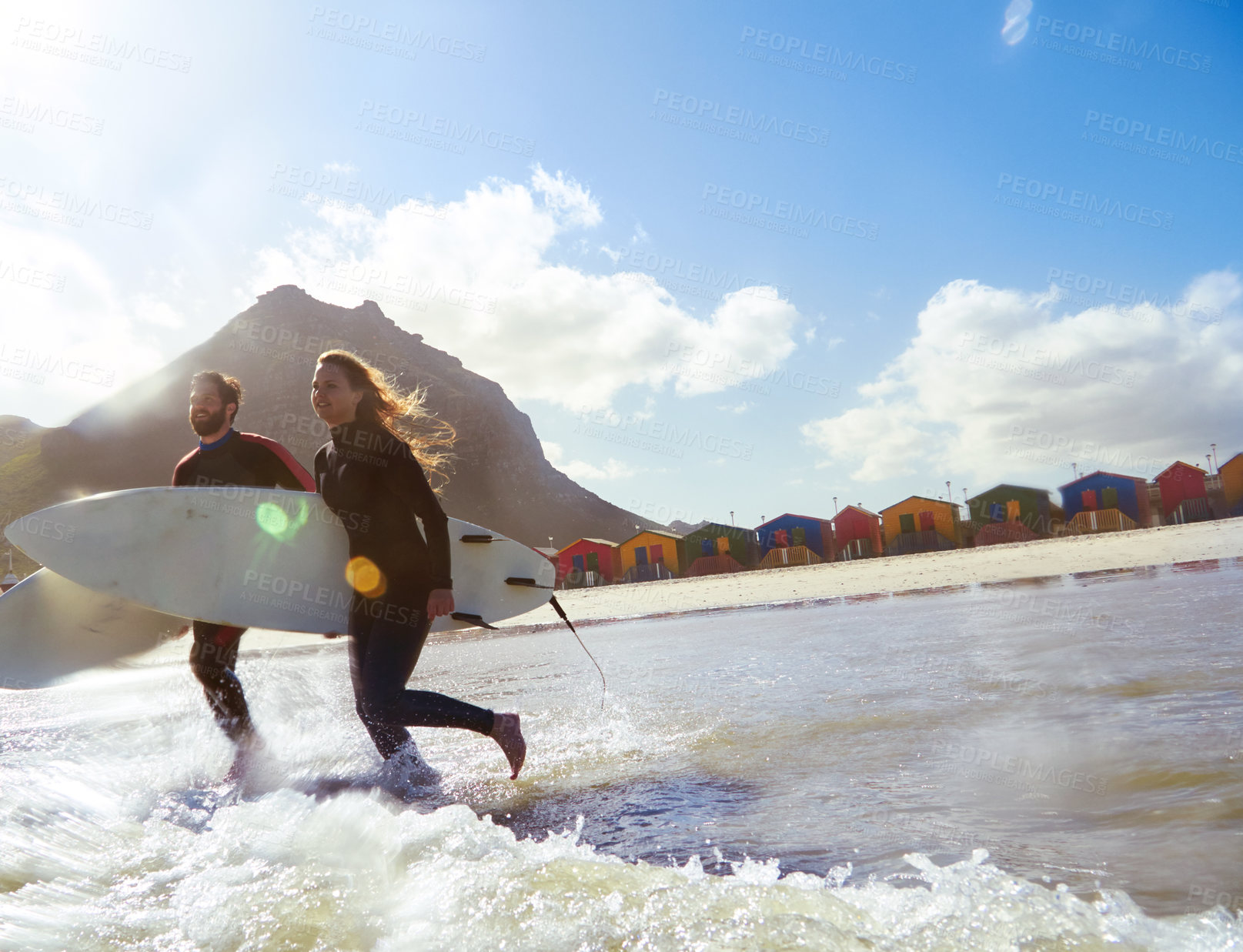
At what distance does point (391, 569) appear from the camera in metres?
3.11

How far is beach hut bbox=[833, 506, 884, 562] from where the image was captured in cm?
3697

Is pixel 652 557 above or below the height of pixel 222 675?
above

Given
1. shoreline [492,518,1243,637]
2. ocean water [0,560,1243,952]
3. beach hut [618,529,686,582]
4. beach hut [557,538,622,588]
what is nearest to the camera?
ocean water [0,560,1243,952]

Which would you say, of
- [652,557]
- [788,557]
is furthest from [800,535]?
[652,557]

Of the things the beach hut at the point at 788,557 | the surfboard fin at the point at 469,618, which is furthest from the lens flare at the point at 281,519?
the beach hut at the point at 788,557

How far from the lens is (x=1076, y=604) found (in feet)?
28.0

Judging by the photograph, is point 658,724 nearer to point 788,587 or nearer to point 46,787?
point 46,787

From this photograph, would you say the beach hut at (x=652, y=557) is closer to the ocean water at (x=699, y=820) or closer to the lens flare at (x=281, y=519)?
the ocean water at (x=699, y=820)

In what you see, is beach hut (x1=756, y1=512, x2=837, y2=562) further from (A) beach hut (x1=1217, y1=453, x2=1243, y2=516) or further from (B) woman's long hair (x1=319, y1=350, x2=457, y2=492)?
(B) woman's long hair (x1=319, y1=350, x2=457, y2=492)

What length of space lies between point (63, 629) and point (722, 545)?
35.2 meters

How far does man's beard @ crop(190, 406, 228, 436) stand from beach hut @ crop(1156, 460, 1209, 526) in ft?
134

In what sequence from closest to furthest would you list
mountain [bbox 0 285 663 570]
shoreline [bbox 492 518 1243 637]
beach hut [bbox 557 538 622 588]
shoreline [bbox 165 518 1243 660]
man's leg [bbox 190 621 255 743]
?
man's leg [bbox 190 621 255 743], shoreline [bbox 165 518 1243 660], shoreline [bbox 492 518 1243 637], beach hut [bbox 557 538 622 588], mountain [bbox 0 285 663 570]

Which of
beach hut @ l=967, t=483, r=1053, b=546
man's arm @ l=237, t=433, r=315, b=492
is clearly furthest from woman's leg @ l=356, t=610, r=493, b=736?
beach hut @ l=967, t=483, r=1053, b=546

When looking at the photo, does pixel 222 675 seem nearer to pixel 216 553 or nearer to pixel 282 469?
pixel 216 553
